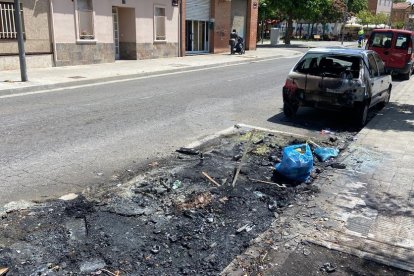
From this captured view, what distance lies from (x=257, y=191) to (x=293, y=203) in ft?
1.62

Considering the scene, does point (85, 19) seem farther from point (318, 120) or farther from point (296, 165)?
point (296, 165)

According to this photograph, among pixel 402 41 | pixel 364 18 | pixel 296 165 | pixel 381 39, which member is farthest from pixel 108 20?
pixel 364 18

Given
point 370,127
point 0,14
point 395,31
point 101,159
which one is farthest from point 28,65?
point 395,31

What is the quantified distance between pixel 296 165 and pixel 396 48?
15.0 metres

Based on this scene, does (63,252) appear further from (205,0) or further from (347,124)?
(205,0)

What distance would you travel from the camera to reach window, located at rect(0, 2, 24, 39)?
16375 mm

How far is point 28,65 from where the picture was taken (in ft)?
57.8

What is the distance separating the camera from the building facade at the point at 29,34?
54.1 ft

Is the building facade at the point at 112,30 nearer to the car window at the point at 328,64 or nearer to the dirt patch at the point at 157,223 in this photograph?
the car window at the point at 328,64

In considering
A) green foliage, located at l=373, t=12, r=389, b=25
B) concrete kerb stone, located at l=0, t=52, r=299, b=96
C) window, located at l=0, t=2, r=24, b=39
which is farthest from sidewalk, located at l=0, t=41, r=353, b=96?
green foliage, located at l=373, t=12, r=389, b=25

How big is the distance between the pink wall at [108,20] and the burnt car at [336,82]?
42.0ft

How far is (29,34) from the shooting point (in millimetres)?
17281

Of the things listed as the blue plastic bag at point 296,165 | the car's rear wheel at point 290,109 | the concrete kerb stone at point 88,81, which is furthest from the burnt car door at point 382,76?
the concrete kerb stone at point 88,81

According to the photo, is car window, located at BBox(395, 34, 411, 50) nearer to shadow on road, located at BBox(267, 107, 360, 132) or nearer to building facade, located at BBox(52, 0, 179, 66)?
shadow on road, located at BBox(267, 107, 360, 132)
